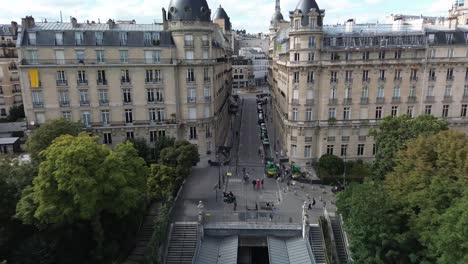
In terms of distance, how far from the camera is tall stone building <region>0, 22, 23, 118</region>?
86.5 metres

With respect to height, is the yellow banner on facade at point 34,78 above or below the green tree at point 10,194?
above

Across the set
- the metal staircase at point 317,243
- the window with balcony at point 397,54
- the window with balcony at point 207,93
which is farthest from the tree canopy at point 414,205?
the window with balcony at point 207,93

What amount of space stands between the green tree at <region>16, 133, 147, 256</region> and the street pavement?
11586 mm

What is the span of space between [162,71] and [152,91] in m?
3.79

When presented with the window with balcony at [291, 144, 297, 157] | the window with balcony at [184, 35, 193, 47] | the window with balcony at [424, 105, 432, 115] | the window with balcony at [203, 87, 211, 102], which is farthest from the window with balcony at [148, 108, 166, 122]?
the window with balcony at [424, 105, 432, 115]

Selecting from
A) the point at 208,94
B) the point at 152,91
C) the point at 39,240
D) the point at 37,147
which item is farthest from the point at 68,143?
the point at 208,94

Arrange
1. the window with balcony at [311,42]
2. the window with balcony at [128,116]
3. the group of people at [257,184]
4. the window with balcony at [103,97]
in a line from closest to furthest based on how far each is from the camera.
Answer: the group of people at [257,184], the window with balcony at [311,42], the window with balcony at [103,97], the window with balcony at [128,116]

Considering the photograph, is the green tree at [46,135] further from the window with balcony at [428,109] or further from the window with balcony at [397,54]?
the window with balcony at [428,109]

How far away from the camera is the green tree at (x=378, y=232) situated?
1340 inches

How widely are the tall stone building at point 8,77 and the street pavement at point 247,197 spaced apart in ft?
181

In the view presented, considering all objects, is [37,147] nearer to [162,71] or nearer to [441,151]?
[162,71]

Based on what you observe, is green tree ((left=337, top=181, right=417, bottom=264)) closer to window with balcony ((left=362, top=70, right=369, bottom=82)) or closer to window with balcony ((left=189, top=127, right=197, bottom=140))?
window with balcony ((left=362, top=70, right=369, bottom=82))

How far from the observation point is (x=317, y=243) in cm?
4422

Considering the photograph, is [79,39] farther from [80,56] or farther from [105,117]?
[105,117]
